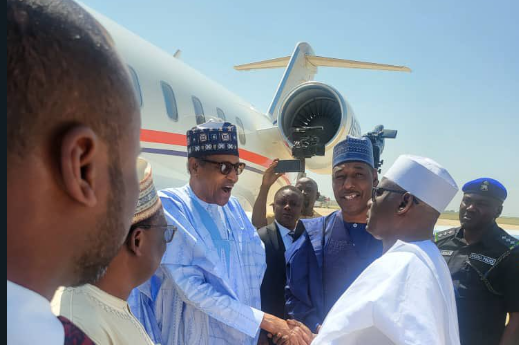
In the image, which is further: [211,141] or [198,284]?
[211,141]

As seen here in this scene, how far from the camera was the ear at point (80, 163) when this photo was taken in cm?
55

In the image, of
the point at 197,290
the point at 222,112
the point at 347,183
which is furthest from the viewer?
the point at 222,112

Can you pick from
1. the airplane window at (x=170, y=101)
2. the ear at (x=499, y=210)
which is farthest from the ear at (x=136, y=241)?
the airplane window at (x=170, y=101)

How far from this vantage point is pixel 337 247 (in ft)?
8.22

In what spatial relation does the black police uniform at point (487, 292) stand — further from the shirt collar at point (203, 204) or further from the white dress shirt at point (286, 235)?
the shirt collar at point (203, 204)

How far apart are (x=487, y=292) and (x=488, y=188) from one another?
0.93 metres

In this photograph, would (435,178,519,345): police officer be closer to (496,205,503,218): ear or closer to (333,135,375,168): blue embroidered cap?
(496,205,503,218): ear

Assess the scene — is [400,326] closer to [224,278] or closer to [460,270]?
[224,278]

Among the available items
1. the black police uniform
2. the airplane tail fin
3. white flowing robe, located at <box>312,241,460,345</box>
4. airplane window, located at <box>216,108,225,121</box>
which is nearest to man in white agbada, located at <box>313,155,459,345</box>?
white flowing robe, located at <box>312,241,460,345</box>

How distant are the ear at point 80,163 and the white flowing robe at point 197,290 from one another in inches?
58.6

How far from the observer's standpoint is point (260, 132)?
30.9ft

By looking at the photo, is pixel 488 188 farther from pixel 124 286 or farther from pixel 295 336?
pixel 124 286

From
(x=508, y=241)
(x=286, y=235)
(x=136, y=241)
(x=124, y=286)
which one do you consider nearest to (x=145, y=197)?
(x=136, y=241)

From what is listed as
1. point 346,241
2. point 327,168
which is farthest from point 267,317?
point 327,168
